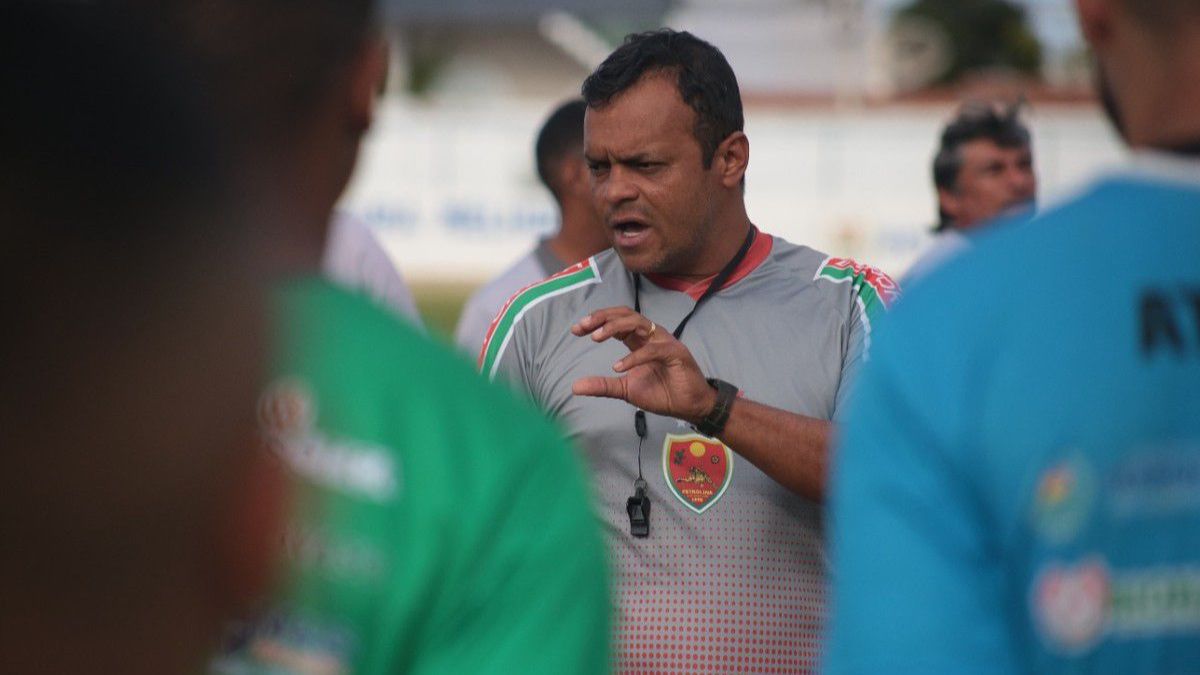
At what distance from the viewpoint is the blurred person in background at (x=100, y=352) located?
1.06 metres

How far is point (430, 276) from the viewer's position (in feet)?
69.2

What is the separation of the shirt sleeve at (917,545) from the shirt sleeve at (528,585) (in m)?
0.35

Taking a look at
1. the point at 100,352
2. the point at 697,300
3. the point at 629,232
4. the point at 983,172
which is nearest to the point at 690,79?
the point at 629,232

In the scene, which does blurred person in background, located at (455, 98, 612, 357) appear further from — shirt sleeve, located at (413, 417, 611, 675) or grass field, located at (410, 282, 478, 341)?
grass field, located at (410, 282, 478, 341)

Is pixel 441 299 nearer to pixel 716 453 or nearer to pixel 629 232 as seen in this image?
pixel 629 232

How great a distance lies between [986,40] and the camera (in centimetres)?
2612

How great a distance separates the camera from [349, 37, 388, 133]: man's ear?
5.02ft

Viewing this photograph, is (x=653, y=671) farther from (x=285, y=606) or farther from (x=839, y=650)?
(x=285, y=606)

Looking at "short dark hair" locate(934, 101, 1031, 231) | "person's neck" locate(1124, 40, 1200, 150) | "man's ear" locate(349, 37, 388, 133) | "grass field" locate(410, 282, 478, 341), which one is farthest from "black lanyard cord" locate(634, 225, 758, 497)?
"grass field" locate(410, 282, 478, 341)

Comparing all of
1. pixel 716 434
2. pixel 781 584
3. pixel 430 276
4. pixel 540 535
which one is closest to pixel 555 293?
pixel 716 434

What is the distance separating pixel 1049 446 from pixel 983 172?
4960 mm

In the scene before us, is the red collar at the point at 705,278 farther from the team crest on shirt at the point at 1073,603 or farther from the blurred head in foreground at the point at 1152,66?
the team crest on shirt at the point at 1073,603

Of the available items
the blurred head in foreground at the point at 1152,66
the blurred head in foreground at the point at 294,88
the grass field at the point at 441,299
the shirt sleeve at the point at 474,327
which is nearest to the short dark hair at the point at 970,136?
the shirt sleeve at the point at 474,327

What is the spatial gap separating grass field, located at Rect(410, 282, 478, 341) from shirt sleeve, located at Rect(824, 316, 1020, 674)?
16761mm
